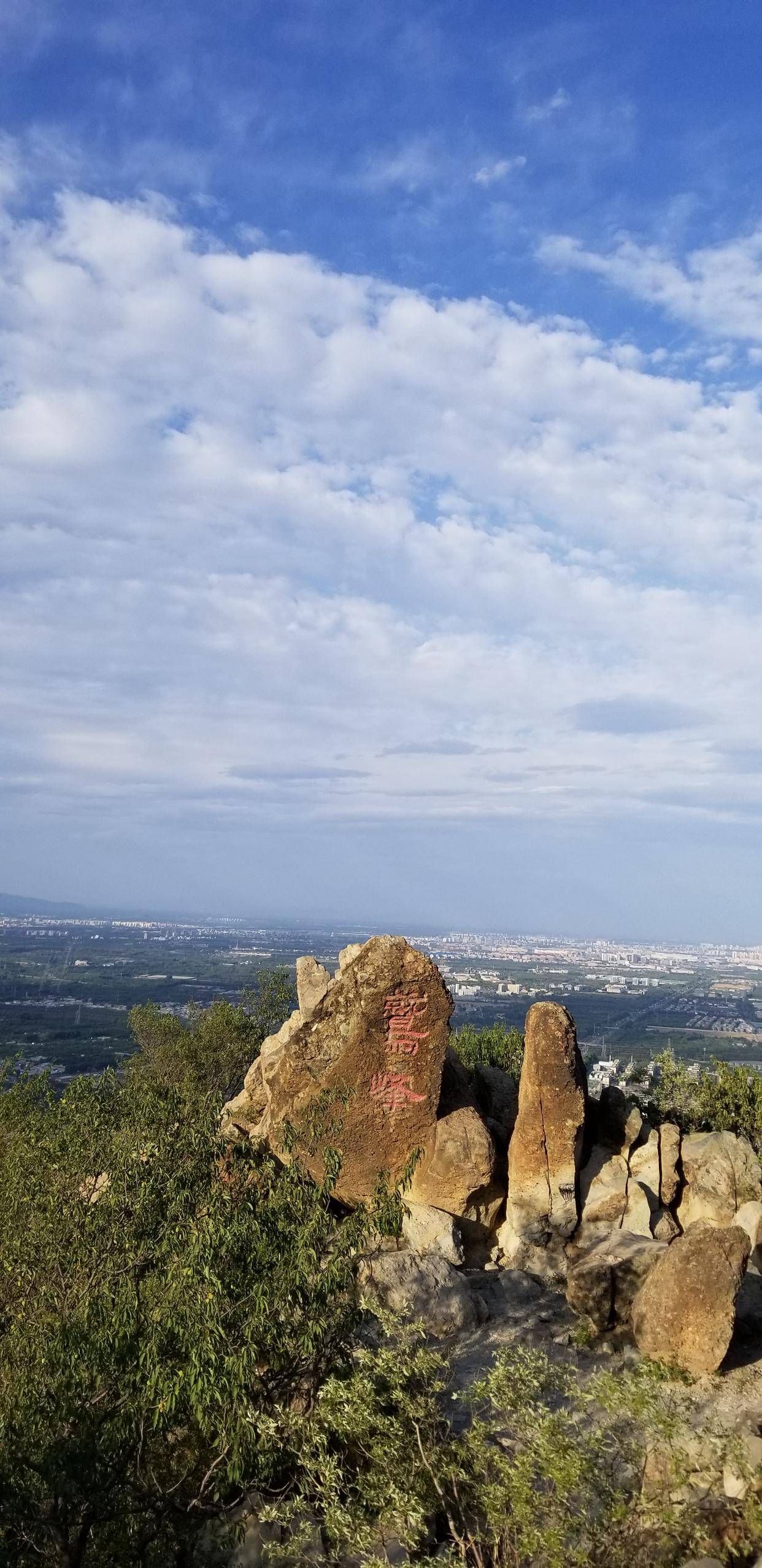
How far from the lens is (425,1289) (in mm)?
14070

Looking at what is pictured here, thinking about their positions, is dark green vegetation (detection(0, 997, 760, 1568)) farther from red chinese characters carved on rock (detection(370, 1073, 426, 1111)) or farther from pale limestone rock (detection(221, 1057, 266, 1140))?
pale limestone rock (detection(221, 1057, 266, 1140))

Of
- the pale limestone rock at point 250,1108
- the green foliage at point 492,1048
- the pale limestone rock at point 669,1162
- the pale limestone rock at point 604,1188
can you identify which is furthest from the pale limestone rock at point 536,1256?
the green foliage at point 492,1048

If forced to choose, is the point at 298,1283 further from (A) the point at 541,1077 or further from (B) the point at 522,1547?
(A) the point at 541,1077

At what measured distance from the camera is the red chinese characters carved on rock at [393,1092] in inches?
681

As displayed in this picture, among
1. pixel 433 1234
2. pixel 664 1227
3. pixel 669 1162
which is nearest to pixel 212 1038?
A: pixel 433 1234

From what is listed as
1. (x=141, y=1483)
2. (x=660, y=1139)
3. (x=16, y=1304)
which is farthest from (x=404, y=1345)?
(x=660, y=1139)

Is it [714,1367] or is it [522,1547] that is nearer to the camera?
[522,1547]

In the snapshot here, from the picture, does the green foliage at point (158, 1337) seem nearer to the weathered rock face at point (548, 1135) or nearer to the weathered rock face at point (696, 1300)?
the weathered rock face at point (696, 1300)

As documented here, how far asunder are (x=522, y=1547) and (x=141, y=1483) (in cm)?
348

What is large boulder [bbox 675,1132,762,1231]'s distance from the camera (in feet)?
53.3

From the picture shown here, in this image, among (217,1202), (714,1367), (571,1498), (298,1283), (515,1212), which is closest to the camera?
(571,1498)

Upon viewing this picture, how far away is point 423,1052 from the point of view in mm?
17469

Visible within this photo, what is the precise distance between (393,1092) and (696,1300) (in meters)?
6.79

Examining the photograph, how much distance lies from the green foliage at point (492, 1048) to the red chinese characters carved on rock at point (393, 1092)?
1076 cm
